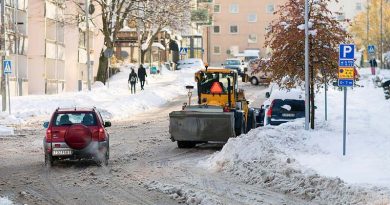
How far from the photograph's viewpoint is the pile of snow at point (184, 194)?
40.8 feet

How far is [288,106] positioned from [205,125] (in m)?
6.00

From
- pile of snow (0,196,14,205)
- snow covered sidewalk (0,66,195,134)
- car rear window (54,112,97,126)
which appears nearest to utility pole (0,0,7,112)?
snow covered sidewalk (0,66,195,134)

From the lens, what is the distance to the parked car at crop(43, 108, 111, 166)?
57.1ft

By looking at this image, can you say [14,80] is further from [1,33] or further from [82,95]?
[1,33]

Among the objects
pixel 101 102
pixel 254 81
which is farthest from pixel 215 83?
pixel 254 81

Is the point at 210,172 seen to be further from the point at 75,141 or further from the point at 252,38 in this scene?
the point at 252,38

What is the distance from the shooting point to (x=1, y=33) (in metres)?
33.7

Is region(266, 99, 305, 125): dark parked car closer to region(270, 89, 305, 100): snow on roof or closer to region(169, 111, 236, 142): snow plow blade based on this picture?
region(270, 89, 305, 100): snow on roof

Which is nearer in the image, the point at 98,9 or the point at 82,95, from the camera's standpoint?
the point at 82,95

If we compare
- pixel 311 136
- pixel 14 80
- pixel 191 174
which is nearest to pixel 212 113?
pixel 311 136

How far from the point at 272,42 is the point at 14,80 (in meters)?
22.0

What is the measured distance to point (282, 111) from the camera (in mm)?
26391

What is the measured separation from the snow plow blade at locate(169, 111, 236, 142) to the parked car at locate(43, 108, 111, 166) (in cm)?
402

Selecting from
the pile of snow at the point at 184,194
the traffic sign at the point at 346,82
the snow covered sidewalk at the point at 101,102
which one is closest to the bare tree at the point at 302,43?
the traffic sign at the point at 346,82
